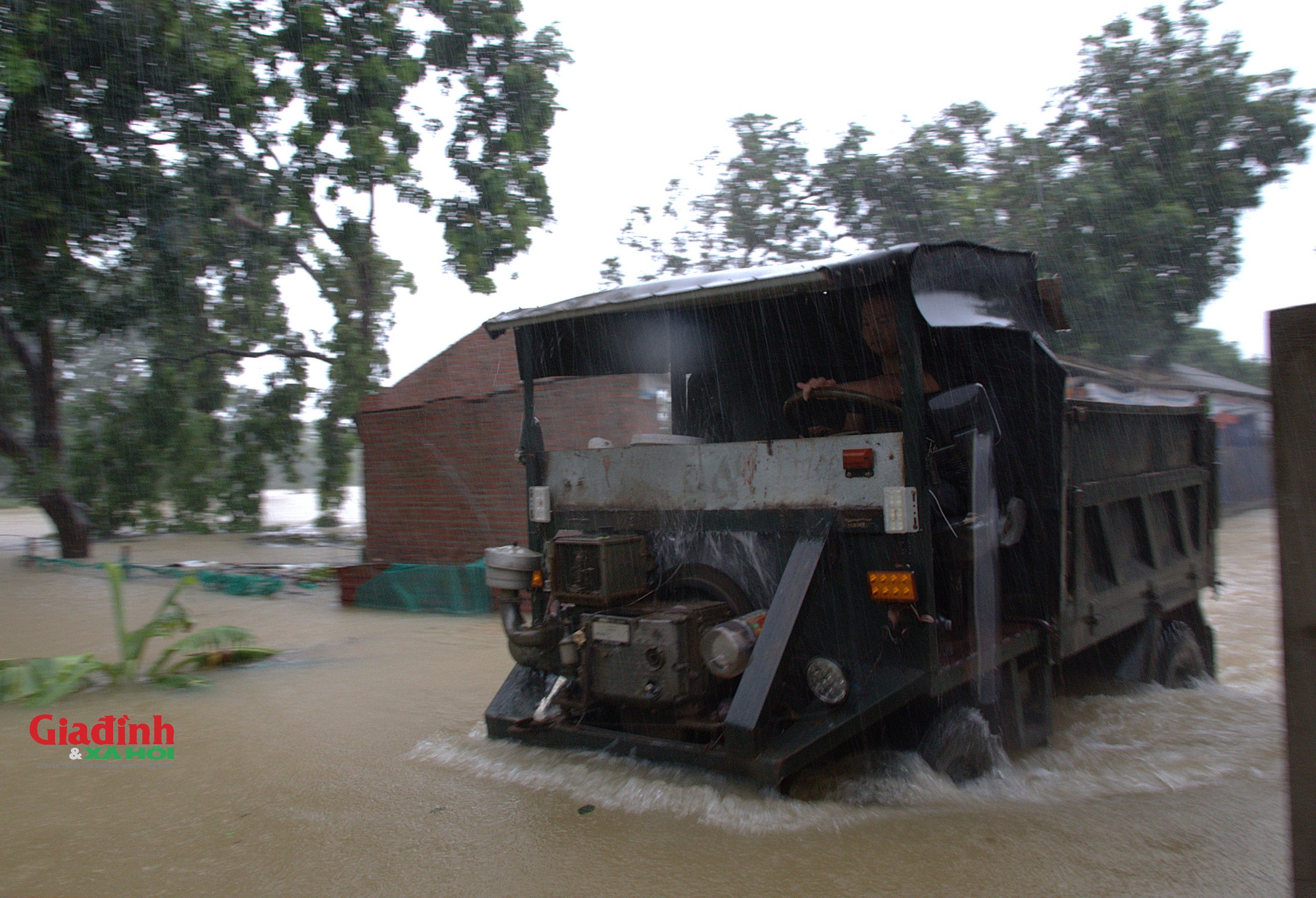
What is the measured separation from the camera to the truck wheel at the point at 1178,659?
19.8ft

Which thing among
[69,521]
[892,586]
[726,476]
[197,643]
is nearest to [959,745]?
[892,586]

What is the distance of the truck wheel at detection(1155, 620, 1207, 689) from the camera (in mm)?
6022

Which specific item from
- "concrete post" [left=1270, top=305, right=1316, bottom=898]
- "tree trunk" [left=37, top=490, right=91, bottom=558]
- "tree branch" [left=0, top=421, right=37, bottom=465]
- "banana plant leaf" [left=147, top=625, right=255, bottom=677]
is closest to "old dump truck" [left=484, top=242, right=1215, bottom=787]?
"concrete post" [left=1270, top=305, right=1316, bottom=898]

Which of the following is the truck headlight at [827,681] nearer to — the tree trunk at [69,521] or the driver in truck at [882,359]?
the driver in truck at [882,359]

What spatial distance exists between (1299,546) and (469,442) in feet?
31.6

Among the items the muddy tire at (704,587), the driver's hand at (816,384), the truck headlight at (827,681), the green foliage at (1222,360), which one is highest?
the green foliage at (1222,360)

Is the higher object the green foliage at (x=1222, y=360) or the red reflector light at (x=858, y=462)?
the green foliage at (x=1222, y=360)

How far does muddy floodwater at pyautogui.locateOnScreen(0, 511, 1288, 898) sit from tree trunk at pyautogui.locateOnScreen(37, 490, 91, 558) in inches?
380

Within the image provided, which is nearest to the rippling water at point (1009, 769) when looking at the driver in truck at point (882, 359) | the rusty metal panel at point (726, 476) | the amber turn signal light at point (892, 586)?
the amber turn signal light at point (892, 586)

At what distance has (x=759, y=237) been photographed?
1380 centimetres

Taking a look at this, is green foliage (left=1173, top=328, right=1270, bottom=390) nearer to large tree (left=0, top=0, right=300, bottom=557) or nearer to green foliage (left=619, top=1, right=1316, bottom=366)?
green foliage (left=619, top=1, right=1316, bottom=366)

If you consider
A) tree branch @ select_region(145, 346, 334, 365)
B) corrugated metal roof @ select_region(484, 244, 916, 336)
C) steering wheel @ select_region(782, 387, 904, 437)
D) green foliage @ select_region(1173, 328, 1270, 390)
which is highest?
green foliage @ select_region(1173, 328, 1270, 390)

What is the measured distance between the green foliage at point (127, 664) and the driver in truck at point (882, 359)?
4.54 meters

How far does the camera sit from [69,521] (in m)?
14.2
